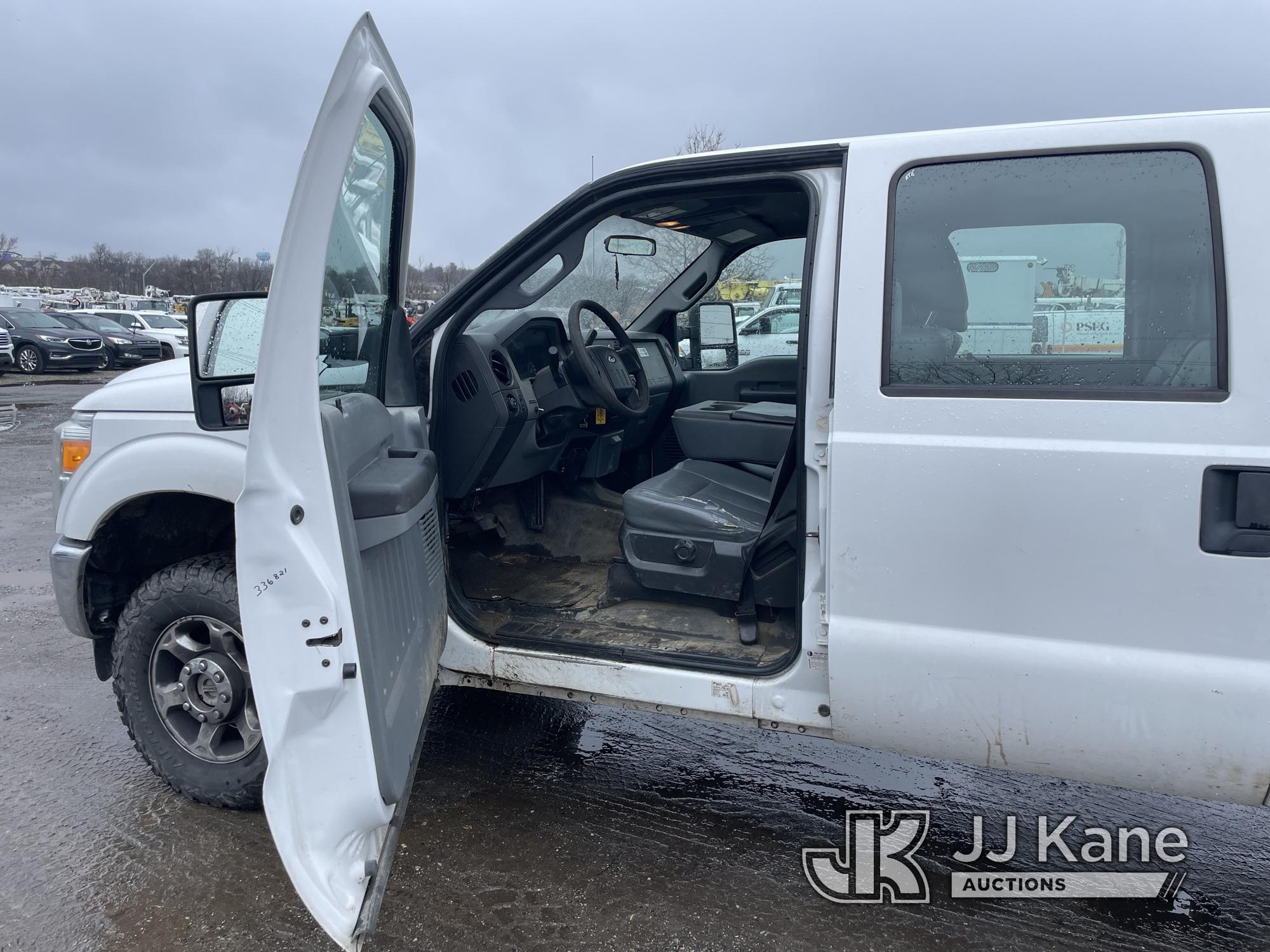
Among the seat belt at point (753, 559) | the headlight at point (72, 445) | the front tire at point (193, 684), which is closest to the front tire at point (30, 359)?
the headlight at point (72, 445)

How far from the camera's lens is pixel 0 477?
340 inches

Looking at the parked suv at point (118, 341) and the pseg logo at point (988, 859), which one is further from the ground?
the parked suv at point (118, 341)

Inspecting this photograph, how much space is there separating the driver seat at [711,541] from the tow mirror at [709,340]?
1410 mm

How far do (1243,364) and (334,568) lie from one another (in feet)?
6.75

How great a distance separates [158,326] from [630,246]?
27.1m

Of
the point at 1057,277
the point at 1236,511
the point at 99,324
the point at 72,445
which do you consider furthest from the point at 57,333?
the point at 1236,511

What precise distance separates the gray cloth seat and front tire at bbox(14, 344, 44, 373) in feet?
71.5

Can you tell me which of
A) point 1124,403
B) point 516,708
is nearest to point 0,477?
point 516,708

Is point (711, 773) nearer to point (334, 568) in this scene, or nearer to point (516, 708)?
point (516, 708)

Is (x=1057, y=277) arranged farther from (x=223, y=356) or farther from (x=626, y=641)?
(x=223, y=356)

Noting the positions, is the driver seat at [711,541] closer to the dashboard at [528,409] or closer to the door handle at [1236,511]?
the dashboard at [528,409]

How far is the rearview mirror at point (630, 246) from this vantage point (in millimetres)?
3710

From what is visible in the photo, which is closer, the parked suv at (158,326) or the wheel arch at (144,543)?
the wheel arch at (144,543)

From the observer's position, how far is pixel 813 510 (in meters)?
2.48
